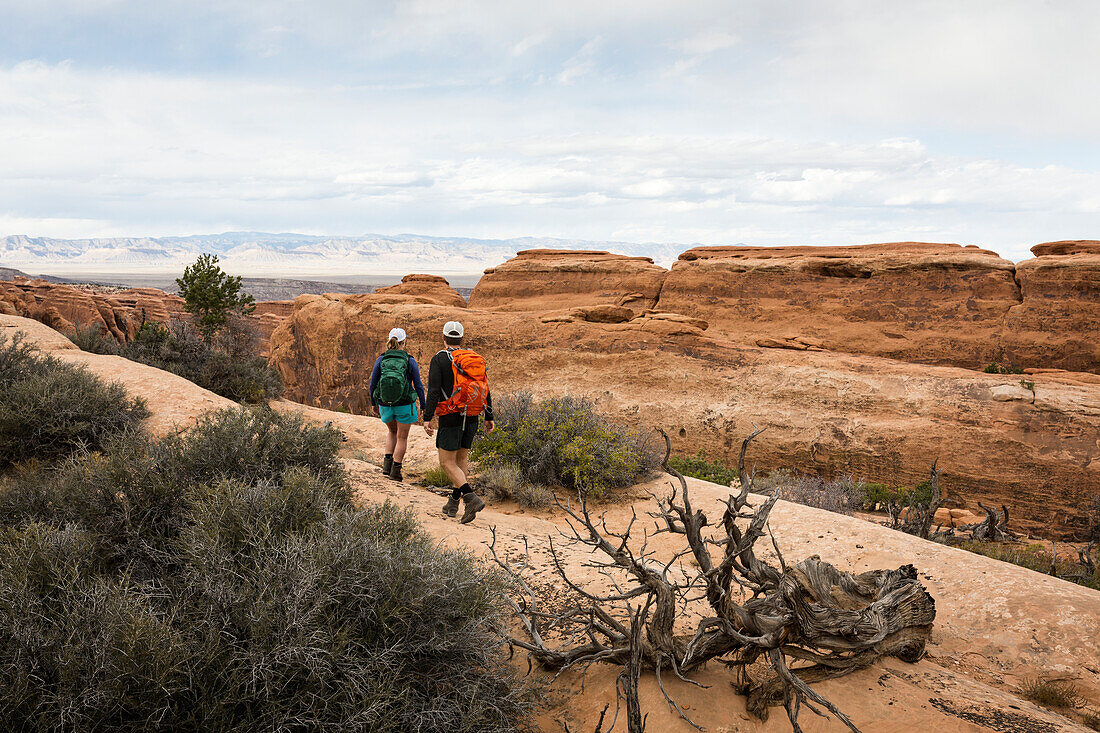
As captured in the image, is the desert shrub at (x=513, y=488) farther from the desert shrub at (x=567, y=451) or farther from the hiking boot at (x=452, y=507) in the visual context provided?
the hiking boot at (x=452, y=507)

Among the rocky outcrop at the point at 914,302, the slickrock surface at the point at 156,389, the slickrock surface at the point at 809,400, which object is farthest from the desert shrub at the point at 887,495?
the slickrock surface at the point at 156,389

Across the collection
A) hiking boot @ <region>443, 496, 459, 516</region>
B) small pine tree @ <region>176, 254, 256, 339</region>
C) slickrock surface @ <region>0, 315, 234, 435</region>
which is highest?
small pine tree @ <region>176, 254, 256, 339</region>

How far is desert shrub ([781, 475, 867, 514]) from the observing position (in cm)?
1022

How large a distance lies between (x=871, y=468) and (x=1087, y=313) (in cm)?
709

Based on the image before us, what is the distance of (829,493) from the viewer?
1080 cm

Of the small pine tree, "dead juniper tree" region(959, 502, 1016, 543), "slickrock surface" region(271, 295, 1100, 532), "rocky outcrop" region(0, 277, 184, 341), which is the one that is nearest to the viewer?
"dead juniper tree" region(959, 502, 1016, 543)

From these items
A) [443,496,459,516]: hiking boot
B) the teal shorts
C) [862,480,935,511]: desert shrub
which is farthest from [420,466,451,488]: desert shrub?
[862,480,935,511]: desert shrub

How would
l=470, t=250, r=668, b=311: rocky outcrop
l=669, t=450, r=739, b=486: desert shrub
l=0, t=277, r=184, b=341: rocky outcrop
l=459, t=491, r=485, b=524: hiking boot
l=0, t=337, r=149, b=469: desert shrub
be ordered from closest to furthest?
1. l=0, t=337, r=149, b=469: desert shrub
2. l=459, t=491, r=485, b=524: hiking boot
3. l=669, t=450, r=739, b=486: desert shrub
4. l=470, t=250, r=668, b=311: rocky outcrop
5. l=0, t=277, r=184, b=341: rocky outcrop

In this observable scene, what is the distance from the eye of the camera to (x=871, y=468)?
494 inches

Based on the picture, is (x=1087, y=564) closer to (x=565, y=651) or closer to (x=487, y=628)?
(x=565, y=651)

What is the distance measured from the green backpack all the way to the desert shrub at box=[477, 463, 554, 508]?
1.50 meters

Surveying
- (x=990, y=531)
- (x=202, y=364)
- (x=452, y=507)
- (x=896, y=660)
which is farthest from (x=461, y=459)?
(x=202, y=364)

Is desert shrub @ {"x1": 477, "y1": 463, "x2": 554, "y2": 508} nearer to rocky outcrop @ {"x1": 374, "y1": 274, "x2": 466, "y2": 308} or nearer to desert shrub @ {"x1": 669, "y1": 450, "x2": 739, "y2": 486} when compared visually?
desert shrub @ {"x1": 669, "y1": 450, "x2": 739, "y2": 486}

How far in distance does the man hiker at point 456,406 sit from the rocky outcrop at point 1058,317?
14324 mm
